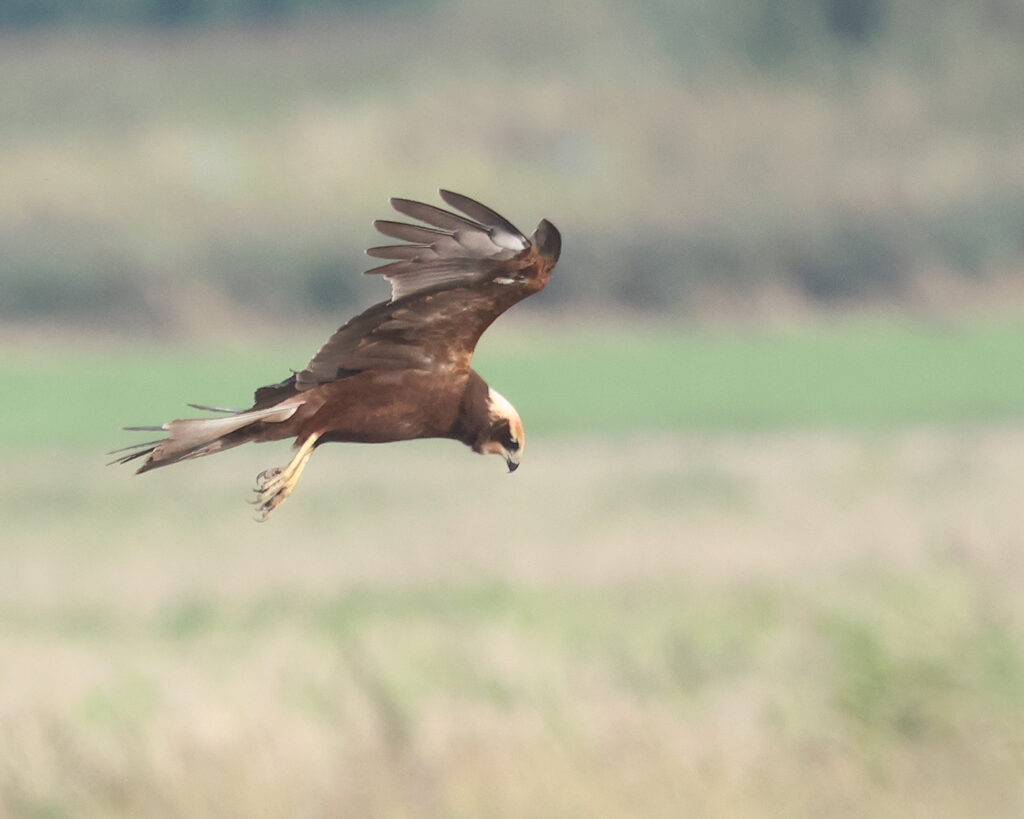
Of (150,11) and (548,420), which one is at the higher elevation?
(150,11)

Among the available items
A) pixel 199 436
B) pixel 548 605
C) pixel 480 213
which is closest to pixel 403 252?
pixel 480 213

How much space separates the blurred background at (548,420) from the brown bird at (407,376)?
7.38 meters

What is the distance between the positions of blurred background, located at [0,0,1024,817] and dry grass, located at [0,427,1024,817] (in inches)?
2.0

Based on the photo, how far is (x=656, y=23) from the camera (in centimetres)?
6825

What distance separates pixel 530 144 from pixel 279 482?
56.9 m

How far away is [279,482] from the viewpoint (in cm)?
435

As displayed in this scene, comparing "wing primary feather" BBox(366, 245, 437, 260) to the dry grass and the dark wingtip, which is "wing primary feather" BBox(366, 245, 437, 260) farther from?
the dry grass

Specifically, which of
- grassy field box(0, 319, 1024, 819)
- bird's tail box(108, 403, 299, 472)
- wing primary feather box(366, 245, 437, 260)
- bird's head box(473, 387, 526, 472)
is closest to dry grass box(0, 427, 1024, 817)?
grassy field box(0, 319, 1024, 819)

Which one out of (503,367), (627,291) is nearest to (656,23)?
(627,291)

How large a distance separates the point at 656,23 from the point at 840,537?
46276 mm

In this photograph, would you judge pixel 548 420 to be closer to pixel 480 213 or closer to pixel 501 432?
pixel 480 213

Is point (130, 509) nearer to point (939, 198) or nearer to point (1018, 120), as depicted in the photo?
point (939, 198)

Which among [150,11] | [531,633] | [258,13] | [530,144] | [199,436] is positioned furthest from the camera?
[150,11]

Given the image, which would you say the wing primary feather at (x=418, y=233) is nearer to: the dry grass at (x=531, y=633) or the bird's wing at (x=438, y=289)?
the bird's wing at (x=438, y=289)
